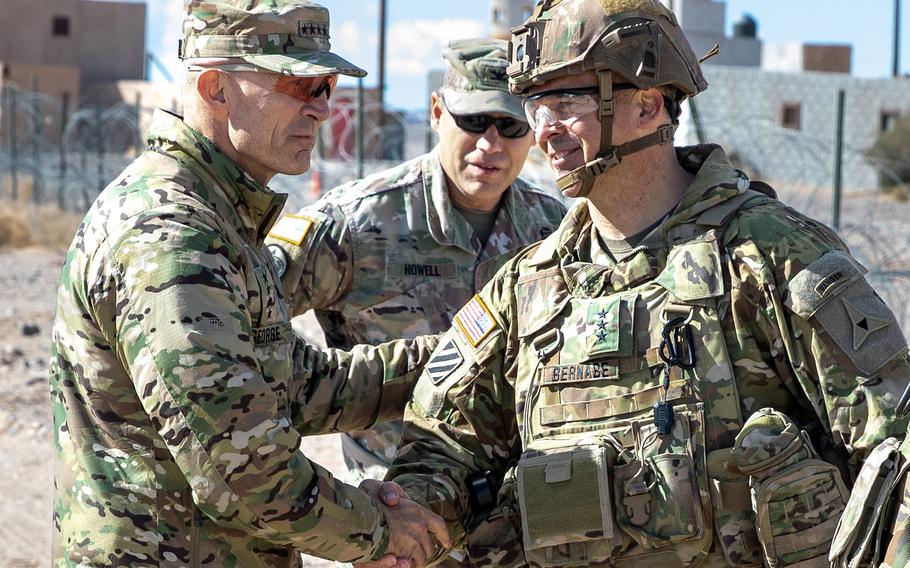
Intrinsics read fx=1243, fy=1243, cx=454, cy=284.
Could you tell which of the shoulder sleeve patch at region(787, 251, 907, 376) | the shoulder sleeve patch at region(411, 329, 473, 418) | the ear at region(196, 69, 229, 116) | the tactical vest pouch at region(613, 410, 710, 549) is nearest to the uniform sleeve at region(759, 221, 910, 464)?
the shoulder sleeve patch at region(787, 251, 907, 376)

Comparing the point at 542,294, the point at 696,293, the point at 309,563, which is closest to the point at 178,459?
the point at 542,294

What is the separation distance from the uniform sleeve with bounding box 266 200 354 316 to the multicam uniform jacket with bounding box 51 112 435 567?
4.01ft

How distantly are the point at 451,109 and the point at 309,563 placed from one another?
9.65ft

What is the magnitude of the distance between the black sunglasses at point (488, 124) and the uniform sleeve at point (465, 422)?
1142 mm

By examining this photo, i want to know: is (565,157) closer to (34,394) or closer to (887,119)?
(34,394)

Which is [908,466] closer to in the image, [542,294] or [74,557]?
[542,294]

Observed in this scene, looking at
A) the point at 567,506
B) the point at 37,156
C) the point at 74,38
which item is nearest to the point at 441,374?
the point at 567,506

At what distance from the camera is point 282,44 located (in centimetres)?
338

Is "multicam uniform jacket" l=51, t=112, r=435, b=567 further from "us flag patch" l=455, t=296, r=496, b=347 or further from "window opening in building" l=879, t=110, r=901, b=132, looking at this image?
"window opening in building" l=879, t=110, r=901, b=132

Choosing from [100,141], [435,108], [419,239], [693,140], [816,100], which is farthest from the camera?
[816,100]

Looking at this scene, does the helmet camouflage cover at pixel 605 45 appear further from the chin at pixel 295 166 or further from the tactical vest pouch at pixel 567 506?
the tactical vest pouch at pixel 567 506

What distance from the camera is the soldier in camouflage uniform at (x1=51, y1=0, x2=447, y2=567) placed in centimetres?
300

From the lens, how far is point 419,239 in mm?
4836

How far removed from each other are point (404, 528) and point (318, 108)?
3.98ft
